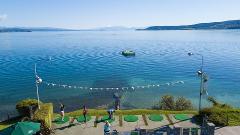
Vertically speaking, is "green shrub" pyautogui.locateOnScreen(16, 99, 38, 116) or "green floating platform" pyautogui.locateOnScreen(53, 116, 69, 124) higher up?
"green shrub" pyautogui.locateOnScreen(16, 99, 38, 116)

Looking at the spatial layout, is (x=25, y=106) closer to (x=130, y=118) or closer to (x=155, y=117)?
(x=130, y=118)

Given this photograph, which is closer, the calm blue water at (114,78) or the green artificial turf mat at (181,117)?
the green artificial turf mat at (181,117)

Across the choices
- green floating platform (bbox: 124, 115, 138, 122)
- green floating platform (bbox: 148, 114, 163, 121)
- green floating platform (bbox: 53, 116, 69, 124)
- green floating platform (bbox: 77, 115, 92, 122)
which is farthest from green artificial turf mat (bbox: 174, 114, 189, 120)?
green floating platform (bbox: 53, 116, 69, 124)

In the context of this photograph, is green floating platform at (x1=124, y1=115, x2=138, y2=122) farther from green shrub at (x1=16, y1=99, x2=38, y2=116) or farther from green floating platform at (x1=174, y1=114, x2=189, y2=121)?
green shrub at (x1=16, y1=99, x2=38, y2=116)

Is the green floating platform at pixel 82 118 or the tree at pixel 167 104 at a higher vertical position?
the green floating platform at pixel 82 118

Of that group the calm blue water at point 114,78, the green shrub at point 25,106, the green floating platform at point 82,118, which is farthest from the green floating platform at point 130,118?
the calm blue water at point 114,78

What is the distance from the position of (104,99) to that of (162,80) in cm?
2115

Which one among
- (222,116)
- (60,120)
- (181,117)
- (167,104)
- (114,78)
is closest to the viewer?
(222,116)

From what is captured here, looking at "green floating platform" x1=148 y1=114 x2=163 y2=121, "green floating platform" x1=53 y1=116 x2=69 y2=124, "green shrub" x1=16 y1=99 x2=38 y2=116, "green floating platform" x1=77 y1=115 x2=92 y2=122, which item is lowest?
"green floating platform" x1=53 y1=116 x2=69 y2=124

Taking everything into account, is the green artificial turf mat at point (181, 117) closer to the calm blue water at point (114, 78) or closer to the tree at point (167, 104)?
the tree at point (167, 104)

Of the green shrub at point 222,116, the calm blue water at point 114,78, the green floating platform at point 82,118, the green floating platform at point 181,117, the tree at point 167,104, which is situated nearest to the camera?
the green shrub at point 222,116

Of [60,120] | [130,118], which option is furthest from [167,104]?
[60,120]

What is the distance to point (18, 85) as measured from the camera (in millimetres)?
70062

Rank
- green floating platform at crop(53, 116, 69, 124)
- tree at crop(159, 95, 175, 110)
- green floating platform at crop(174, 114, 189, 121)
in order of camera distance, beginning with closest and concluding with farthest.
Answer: green floating platform at crop(53, 116, 69, 124)
green floating platform at crop(174, 114, 189, 121)
tree at crop(159, 95, 175, 110)
